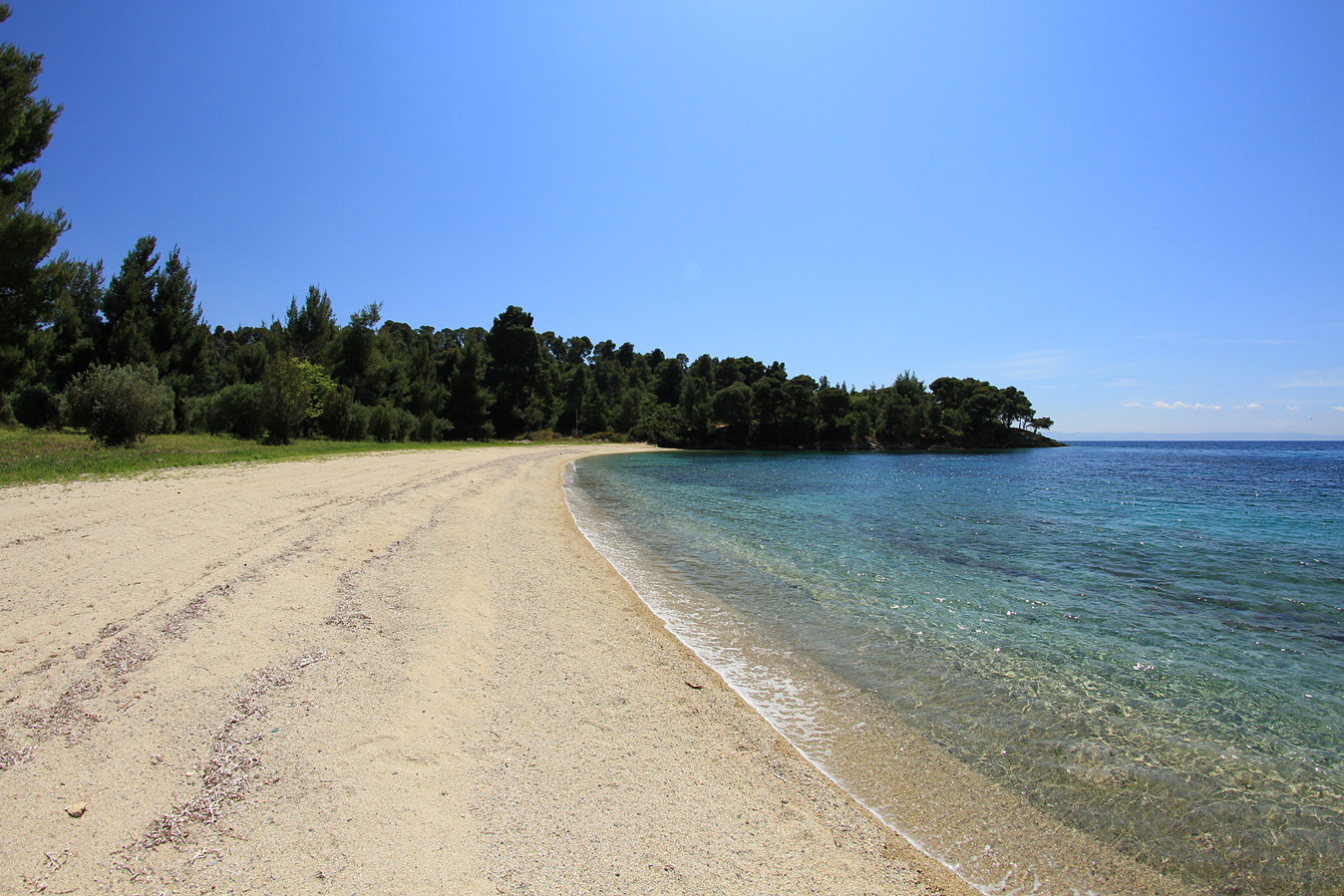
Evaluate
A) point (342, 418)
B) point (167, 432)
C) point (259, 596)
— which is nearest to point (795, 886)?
point (259, 596)

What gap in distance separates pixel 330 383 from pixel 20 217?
21659 millimetres

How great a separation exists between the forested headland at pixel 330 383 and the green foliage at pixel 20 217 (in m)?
0.05

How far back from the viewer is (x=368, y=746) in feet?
11.8

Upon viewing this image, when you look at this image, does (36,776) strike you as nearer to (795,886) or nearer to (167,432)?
(795,886)

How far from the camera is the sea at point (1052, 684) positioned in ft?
11.4

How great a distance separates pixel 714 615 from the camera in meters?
7.57

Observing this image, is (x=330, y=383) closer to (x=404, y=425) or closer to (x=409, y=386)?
(x=404, y=425)

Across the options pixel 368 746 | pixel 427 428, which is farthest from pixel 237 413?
pixel 368 746

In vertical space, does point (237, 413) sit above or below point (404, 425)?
above

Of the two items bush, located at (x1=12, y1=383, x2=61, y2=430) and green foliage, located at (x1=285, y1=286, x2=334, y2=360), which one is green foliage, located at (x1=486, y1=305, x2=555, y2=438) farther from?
bush, located at (x1=12, y1=383, x2=61, y2=430)

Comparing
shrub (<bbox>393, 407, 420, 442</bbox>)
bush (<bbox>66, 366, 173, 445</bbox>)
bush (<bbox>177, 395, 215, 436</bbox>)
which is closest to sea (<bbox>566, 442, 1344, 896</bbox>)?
bush (<bbox>66, 366, 173, 445</bbox>)

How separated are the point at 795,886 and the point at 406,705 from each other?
9.62 feet

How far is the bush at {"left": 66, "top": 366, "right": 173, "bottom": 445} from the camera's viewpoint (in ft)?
59.7

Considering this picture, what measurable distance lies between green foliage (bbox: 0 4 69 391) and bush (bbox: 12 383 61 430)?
31.4 ft
